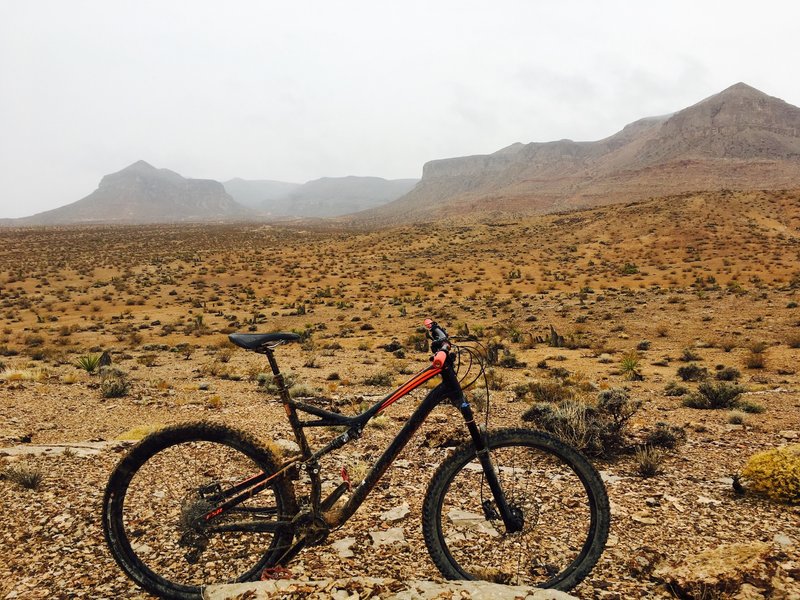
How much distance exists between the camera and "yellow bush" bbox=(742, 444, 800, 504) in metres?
4.21

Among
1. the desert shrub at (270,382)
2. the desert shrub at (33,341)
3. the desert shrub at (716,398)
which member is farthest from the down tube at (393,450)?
the desert shrub at (33,341)

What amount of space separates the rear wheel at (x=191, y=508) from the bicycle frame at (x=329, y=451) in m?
0.06

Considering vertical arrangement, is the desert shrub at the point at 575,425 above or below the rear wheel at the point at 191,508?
below

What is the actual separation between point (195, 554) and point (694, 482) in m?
5.02

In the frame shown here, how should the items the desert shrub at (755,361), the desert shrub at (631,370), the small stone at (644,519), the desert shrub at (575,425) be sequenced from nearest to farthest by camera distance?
the small stone at (644,519) < the desert shrub at (575,425) < the desert shrub at (631,370) < the desert shrub at (755,361)

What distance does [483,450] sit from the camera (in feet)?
10.00

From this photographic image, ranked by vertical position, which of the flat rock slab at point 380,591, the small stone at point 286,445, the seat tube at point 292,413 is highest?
the seat tube at point 292,413

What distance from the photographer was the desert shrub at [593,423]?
19.0 ft

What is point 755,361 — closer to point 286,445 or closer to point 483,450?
point 286,445

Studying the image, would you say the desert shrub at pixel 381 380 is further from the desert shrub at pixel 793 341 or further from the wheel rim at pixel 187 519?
the desert shrub at pixel 793 341

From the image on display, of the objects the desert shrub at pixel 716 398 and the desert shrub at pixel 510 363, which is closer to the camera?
the desert shrub at pixel 716 398

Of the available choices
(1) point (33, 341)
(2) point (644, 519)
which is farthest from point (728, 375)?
(1) point (33, 341)

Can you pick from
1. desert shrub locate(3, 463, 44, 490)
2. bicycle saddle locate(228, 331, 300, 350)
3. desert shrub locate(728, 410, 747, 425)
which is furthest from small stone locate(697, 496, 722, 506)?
desert shrub locate(3, 463, 44, 490)

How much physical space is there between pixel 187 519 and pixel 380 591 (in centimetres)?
146
